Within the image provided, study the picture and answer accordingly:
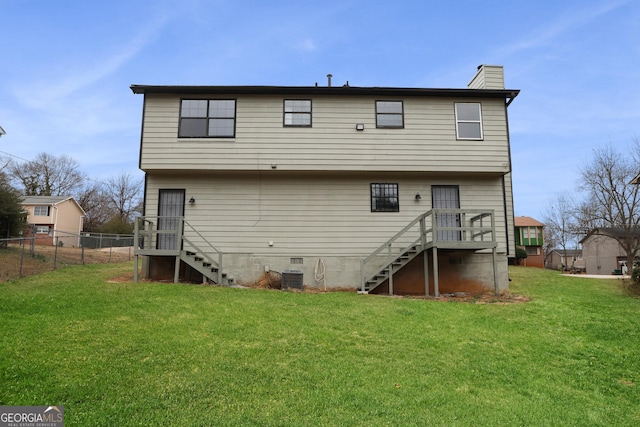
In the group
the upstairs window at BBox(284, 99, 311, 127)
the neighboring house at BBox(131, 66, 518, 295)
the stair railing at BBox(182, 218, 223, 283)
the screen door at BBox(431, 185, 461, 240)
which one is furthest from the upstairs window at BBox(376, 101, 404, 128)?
the stair railing at BBox(182, 218, 223, 283)

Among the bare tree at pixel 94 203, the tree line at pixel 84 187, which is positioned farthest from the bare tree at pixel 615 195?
the bare tree at pixel 94 203

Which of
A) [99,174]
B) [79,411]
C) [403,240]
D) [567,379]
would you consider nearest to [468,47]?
[403,240]

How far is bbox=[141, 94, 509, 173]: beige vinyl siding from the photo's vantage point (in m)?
12.7

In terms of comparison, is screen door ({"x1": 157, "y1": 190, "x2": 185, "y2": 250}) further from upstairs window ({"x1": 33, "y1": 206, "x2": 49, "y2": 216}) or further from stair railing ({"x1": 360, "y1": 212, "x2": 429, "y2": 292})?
upstairs window ({"x1": 33, "y1": 206, "x2": 49, "y2": 216})

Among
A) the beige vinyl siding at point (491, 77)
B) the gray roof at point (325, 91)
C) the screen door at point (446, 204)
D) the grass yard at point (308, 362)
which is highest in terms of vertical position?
the beige vinyl siding at point (491, 77)

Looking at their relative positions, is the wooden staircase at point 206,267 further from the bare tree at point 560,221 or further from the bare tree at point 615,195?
the bare tree at point 560,221

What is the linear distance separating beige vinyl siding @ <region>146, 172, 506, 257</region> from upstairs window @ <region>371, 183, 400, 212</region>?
18cm

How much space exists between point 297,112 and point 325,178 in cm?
246

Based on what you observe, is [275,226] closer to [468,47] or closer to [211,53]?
[211,53]

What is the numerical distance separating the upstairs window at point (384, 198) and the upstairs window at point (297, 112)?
323 cm

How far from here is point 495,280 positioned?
11812 millimetres

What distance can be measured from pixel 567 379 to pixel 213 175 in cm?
1118

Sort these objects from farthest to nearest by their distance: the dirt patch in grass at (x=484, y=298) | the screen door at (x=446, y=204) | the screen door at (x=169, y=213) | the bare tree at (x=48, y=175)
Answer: the bare tree at (x=48, y=175), the screen door at (x=446, y=204), the screen door at (x=169, y=213), the dirt patch in grass at (x=484, y=298)

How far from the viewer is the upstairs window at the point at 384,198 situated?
13.2 metres
